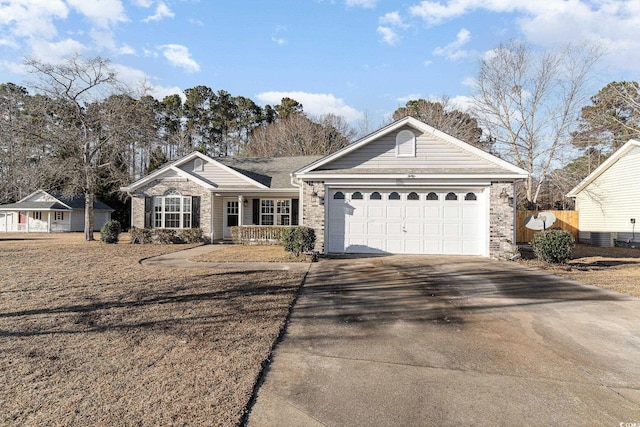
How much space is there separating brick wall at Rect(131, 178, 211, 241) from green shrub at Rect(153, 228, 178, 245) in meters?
1.23

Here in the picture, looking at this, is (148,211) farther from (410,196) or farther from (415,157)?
(415,157)

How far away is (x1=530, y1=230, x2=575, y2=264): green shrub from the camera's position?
10316mm

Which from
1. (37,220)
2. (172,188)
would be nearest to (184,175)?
(172,188)

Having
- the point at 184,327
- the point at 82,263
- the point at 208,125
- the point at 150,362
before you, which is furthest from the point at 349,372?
the point at 208,125

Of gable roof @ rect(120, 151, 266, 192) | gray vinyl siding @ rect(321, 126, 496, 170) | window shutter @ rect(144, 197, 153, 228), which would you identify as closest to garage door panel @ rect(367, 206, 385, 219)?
gray vinyl siding @ rect(321, 126, 496, 170)

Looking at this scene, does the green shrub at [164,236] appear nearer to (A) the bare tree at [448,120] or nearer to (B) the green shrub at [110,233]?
(B) the green shrub at [110,233]

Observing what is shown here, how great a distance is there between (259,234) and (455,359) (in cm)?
1441

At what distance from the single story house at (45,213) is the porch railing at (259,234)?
77.3 feet

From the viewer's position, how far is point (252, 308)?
5.88 meters

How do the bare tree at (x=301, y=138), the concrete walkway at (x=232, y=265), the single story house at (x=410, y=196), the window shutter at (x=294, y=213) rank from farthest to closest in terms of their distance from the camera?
the bare tree at (x=301, y=138), the window shutter at (x=294, y=213), the single story house at (x=410, y=196), the concrete walkway at (x=232, y=265)

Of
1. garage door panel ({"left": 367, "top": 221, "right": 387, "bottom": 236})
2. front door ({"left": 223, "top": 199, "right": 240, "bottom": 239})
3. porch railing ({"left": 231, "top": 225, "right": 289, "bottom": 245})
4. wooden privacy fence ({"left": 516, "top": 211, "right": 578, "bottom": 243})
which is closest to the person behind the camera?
garage door panel ({"left": 367, "top": 221, "right": 387, "bottom": 236})

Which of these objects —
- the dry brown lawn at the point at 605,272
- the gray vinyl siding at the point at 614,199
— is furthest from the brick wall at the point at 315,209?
the gray vinyl siding at the point at 614,199

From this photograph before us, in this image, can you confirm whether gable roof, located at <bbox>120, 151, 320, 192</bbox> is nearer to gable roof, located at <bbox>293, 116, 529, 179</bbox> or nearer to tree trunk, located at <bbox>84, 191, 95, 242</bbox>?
tree trunk, located at <bbox>84, 191, 95, 242</bbox>

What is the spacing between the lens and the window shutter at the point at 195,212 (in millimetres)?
18469
